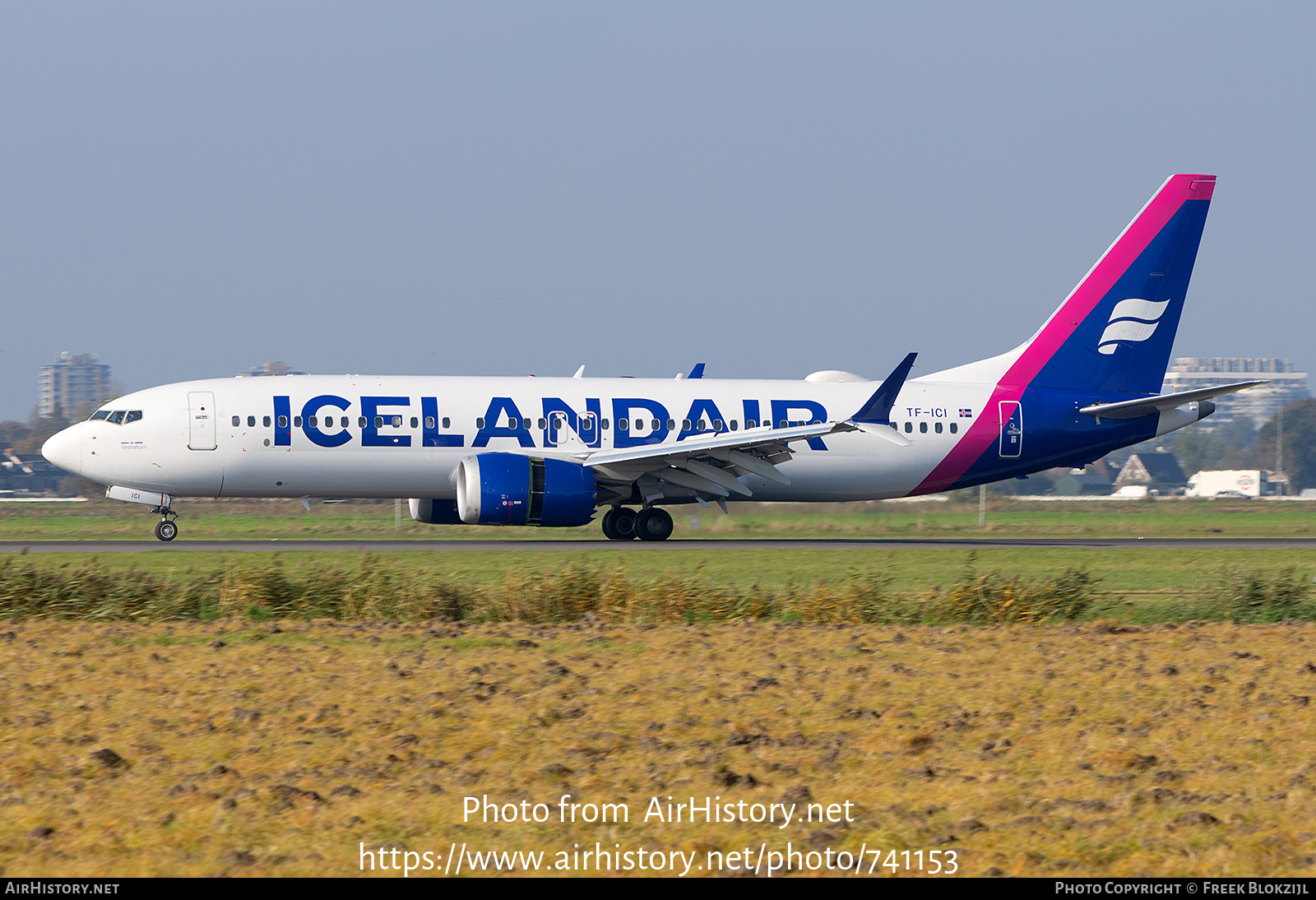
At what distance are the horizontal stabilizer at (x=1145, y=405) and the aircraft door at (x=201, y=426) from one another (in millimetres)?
19819

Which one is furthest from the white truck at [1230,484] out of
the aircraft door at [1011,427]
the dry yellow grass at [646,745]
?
the dry yellow grass at [646,745]

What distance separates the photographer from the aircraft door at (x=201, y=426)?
90.6ft

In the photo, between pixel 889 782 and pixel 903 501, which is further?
pixel 903 501

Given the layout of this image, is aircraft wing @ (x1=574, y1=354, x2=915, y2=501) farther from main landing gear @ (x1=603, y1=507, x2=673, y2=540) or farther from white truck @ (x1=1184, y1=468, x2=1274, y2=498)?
white truck @ (x1=1184, y1=468, x2=1274, y2=498)

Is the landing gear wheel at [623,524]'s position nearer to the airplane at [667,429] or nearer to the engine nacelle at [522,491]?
the airplane at [667,429]

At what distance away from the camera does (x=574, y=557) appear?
23328 millimetres

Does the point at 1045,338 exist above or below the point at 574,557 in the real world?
above

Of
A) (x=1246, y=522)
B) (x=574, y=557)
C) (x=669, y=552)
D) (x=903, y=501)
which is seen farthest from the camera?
(x=1246, y=522)

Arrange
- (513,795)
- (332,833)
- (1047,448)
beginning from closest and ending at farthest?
(332,833)
(513,795)
(1047,448)

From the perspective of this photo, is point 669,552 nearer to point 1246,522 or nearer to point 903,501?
point 903,501

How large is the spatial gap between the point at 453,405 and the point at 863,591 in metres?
14.0

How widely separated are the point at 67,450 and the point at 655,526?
12646 millimetres

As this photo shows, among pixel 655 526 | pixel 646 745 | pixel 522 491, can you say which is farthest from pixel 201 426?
pixel 646 745
